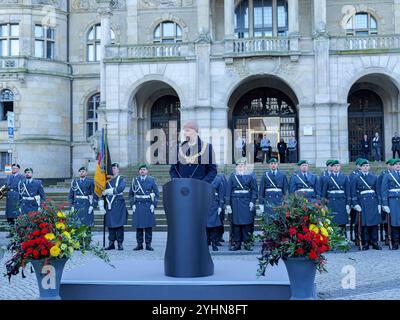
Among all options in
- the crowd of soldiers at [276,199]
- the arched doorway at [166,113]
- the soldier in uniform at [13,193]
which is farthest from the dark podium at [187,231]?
the arched doorway at [166,113]

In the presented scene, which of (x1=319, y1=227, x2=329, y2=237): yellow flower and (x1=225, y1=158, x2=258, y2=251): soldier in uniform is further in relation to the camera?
(x1=225, y1=158, x2=258, y2=251): soldier in uniform

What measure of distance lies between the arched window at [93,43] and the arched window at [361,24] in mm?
15014

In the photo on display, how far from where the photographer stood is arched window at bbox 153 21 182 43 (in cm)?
3353

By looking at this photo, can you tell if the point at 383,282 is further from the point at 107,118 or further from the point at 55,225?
the point at 107,118

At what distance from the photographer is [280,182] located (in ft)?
47.8

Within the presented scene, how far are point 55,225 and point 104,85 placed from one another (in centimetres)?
2215

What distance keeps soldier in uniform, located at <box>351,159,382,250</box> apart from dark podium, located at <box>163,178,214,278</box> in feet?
24.0

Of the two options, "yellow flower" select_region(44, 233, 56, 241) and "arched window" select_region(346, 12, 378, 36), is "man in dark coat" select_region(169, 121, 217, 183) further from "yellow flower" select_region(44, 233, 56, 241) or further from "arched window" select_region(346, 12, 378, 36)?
"arched window" select_region(346, 12, 378, 36)

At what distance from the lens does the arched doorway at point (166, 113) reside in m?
32.8

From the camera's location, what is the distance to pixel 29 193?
16.9m

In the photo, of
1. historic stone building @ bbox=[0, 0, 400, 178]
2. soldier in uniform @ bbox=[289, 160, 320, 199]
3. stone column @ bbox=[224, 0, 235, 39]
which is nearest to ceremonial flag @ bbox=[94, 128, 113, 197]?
soldier in uniform @ bbox=[289, 160, 320, 199]

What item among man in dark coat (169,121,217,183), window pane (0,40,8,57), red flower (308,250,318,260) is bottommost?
red flower (308,250,318,260)

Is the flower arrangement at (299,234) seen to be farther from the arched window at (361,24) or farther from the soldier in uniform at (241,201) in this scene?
the arched window at (361,24)

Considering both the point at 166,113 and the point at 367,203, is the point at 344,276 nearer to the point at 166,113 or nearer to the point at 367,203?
the point at 367,203
